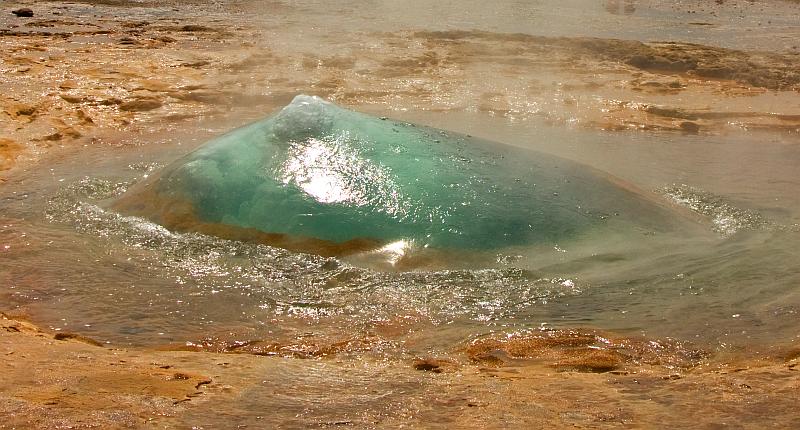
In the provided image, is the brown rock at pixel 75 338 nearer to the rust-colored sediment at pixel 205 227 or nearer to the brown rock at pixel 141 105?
the rust-colored sediment at pixel 205 227

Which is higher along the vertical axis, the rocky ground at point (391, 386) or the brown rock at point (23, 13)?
the brown rock at point (23, 13)

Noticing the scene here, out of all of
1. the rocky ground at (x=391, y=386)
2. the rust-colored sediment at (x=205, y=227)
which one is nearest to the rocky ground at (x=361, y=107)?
the rocky ground at (x=391, y=386)

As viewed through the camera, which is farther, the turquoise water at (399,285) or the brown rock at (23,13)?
the brown rock at (23,13)

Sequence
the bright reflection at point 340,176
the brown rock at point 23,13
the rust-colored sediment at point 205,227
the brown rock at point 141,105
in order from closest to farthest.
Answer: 1. the rust-colored sediment at point 205,227
2. the bright reflection at point 340,176
3. the brown rock at point 141,105
4. the brown rock at point 23,13

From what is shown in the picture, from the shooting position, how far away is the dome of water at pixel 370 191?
3.88m

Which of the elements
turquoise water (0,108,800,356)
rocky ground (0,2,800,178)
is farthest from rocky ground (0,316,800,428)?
rocky ground (0,2,800,178)

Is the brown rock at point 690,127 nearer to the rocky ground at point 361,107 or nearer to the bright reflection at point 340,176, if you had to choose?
the rocky ground at point 361,107

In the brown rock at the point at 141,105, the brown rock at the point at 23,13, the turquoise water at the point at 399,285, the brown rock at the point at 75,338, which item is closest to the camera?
the brown rock at the point at 75,338

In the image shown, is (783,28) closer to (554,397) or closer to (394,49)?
(394,49)

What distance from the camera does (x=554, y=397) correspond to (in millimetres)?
2479

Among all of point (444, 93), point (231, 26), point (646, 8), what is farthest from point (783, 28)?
point (231, 26)

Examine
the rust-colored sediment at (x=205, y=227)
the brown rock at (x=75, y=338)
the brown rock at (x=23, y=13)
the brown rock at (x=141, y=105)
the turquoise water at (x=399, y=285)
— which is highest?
the brown rock at (x=23, y=13)

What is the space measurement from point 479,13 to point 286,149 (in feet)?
32.2

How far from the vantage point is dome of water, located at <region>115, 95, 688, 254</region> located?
3.88m
